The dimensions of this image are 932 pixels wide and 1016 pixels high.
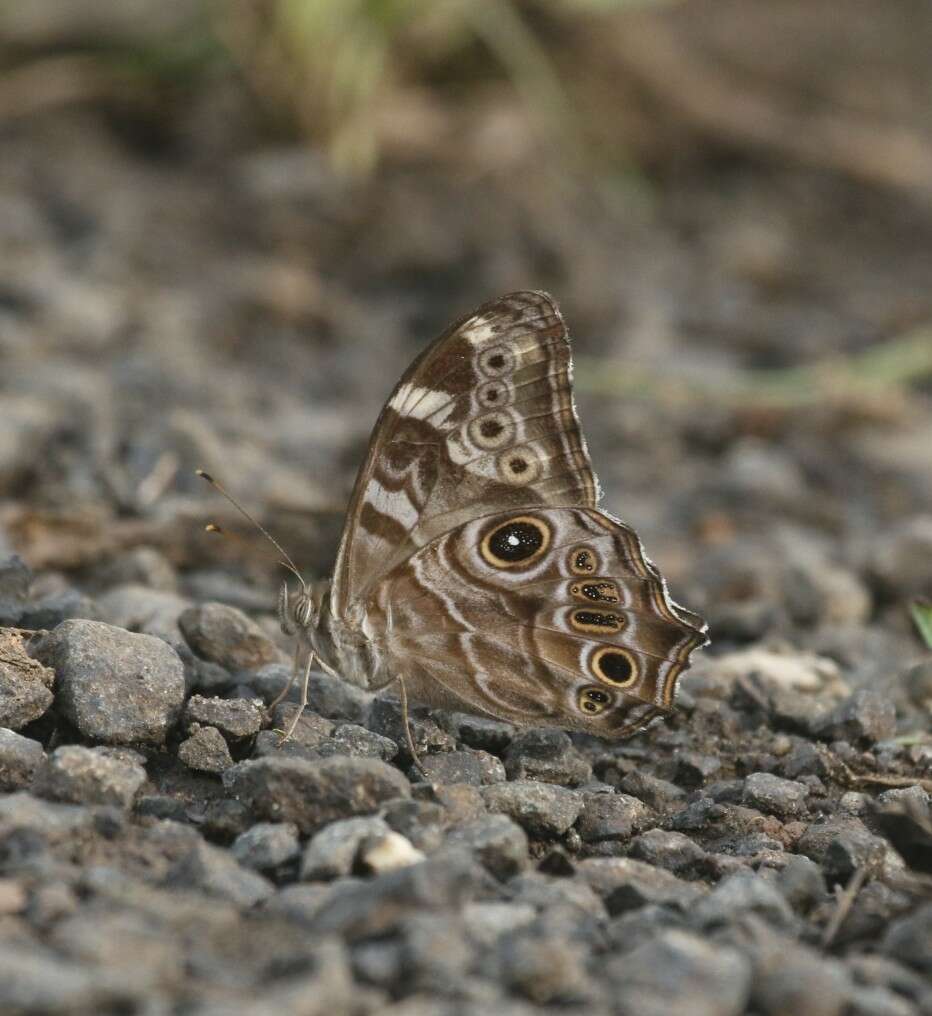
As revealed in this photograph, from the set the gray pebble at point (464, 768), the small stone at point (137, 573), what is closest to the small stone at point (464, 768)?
the gray pebble at point (464, 768)

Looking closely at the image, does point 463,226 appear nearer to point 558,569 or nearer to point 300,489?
point 300,489

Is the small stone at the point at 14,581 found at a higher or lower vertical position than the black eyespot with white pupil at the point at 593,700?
lower

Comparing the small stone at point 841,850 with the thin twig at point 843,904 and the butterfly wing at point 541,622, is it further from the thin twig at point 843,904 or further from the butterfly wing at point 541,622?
the butterfly wing at point 541,622

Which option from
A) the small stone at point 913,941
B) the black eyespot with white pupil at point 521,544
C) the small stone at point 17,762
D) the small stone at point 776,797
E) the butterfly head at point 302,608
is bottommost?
the small stone at point 17,762

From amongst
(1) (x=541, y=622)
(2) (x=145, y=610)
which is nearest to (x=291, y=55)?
(2) (x=145, y=610)

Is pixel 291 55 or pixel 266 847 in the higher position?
pixel 291 55

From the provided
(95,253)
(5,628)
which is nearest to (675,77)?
(95,253)

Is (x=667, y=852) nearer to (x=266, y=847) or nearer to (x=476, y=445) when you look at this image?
(x=266, y=847)
